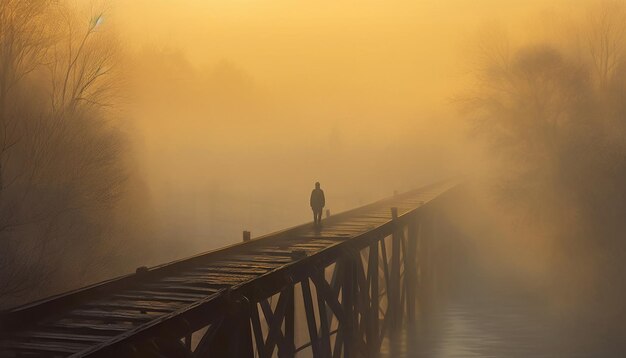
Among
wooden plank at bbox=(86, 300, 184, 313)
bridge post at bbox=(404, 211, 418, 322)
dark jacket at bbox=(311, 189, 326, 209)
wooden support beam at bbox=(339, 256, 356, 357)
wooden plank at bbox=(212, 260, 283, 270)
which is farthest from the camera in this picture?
bridge post at bbox=(404, 211, 418, 322)

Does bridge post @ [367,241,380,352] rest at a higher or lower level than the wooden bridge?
lower

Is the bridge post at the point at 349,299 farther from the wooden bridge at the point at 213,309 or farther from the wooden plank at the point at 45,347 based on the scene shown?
the wooden plank at the point at 45,347

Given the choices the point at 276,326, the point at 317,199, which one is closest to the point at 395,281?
the point at 317,199

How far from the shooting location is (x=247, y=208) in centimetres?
9519

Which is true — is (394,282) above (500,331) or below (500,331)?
above

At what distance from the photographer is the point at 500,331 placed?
3152cm

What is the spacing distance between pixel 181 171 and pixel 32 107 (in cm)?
6109

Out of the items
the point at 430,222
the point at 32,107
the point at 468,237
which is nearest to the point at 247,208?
the point at 468,237

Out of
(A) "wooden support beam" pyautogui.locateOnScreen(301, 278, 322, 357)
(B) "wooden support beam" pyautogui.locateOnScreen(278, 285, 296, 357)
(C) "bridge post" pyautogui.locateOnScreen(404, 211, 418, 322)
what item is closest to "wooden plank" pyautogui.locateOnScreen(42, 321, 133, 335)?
(B) "wooden support beam" pyautogui.locateOnScreen(278, 285, 296, 357)

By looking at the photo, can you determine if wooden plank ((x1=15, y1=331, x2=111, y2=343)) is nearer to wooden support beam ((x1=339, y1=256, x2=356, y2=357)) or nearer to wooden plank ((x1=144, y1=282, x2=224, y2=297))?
wooden plank ((x1=144, y1=282, x2=224, y2=297))

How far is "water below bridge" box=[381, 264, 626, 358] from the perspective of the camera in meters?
27.1

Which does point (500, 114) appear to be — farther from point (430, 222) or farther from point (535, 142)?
point (430, 222)

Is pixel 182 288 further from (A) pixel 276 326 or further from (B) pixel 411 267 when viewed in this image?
(B) pixel 411 267

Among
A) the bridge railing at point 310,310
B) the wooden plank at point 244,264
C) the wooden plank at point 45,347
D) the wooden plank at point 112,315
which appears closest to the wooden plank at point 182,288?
the bridge railing at point 310,310
